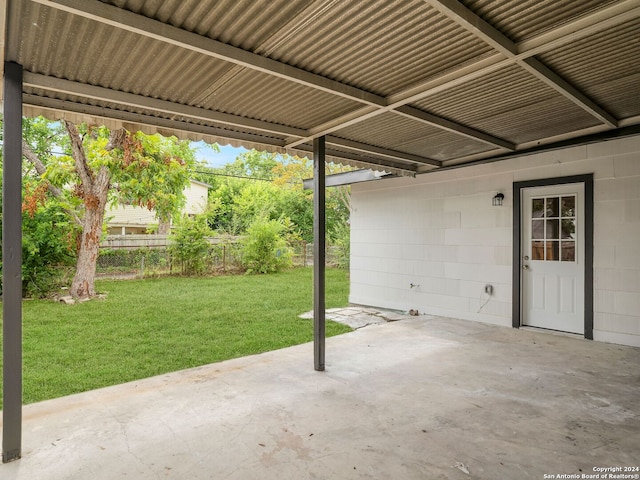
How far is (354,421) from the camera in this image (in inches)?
108

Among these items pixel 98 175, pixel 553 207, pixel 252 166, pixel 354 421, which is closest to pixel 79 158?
pixel 98 175

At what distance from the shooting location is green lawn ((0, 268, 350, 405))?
407 centimetres

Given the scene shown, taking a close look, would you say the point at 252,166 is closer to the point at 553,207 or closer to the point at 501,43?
the point at 553,207

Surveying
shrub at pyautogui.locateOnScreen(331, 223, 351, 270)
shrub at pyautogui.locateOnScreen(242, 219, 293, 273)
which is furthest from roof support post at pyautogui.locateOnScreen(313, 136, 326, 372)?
shrub at pyautogui.locateOnScreen(331, 223, 351, 270)

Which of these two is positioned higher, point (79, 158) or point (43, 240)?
point (79, 158)

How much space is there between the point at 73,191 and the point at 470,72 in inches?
339

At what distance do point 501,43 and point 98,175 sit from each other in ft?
27.8

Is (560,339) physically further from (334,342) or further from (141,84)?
(141,84)

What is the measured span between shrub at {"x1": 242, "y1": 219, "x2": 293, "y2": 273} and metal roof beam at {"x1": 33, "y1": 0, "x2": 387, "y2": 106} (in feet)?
33.7

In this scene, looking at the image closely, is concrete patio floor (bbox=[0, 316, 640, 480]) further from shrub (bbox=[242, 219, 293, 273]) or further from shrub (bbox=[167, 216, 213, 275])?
shrub (bbox=[242, 219, 293, 273])

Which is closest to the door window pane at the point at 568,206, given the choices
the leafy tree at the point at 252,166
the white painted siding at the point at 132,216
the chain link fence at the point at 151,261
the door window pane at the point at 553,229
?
the door window pane at the point at 553,229

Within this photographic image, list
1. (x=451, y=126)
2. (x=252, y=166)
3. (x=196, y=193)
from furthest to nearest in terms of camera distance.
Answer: (x=252, y=166) < (x=196, y=193) < (x=451, y=126)

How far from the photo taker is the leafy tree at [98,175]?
25.5 feet

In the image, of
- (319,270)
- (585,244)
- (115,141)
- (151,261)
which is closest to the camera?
(319,270)
